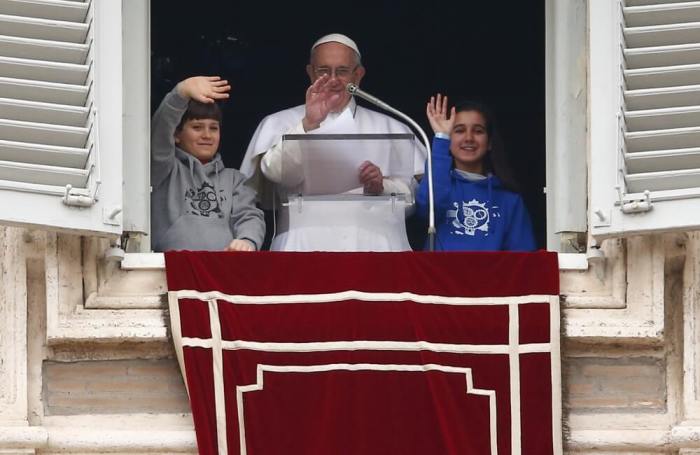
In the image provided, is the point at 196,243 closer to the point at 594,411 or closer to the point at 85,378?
the point at 85,378

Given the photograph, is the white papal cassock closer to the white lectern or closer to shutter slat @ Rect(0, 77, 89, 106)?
the white lectern

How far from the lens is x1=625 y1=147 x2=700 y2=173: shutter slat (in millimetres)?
9438

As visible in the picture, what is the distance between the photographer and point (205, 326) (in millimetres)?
9500

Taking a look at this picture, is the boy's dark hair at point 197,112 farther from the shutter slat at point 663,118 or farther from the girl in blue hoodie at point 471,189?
the shutter slat at point 663,118

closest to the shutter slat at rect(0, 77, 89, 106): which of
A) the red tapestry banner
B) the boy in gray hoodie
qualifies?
the red tapestry banner

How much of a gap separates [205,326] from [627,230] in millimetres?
1501

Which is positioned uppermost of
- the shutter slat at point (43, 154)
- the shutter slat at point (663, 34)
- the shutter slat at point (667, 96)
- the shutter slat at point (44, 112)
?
the shutter slat at point (663, 34)

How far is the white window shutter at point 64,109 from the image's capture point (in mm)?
9352

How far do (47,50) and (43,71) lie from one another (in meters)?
0.08

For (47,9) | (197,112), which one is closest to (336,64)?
(197,112)

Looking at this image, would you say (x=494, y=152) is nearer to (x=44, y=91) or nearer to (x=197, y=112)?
(x=197, y=112)

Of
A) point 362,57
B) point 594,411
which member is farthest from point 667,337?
point 362,57

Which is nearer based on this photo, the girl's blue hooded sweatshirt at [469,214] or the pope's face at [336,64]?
the girl's blue hooded sweatshirt at [469,214]

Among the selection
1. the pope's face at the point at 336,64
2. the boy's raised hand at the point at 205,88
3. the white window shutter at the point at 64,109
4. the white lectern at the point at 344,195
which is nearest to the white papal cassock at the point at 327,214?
the white lectern at the point at 344,195
